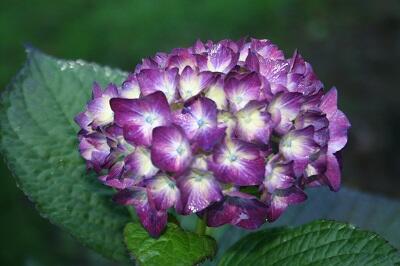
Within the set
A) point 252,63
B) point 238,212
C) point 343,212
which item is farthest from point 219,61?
point 343,212

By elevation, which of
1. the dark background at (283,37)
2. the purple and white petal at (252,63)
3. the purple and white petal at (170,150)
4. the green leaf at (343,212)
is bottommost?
the dark background at (283,37)

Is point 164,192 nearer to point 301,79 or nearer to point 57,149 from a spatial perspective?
point 301,79

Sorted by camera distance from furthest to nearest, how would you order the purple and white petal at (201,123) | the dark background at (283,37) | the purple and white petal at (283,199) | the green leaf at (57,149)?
the dark background at (283,37) < the green leaf at (57,149) < the purple and white petal at (283,199) < the purple and white petal at (201,123)

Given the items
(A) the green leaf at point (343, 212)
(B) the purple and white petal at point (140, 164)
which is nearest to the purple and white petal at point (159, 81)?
(B) the purple and white petal at point (140, 164)

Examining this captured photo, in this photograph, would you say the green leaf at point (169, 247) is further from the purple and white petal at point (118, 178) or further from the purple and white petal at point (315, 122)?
the purple and white petal at point (315, 122)

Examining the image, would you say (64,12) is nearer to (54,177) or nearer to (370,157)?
Answer: (370,157)

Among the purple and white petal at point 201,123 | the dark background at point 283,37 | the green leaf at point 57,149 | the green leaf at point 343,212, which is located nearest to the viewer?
the purple and white petal at point 201,123
